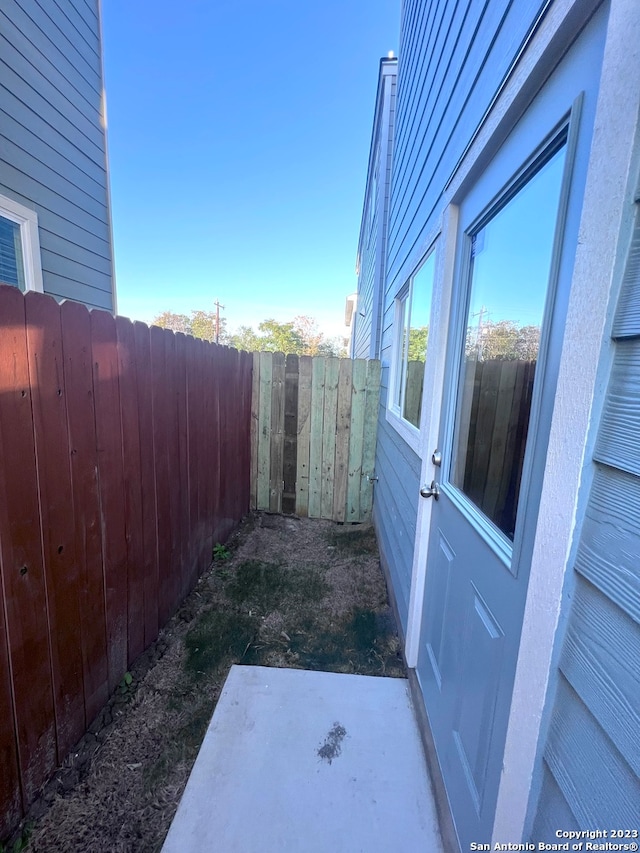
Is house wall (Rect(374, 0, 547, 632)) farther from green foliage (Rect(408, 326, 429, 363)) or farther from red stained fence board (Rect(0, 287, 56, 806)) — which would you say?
red stained fence board (Rect(0, 287, 56, 806))

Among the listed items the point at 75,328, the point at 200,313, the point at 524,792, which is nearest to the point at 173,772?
the point at 524,792

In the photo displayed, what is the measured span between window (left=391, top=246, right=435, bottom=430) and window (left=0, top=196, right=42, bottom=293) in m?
2.87

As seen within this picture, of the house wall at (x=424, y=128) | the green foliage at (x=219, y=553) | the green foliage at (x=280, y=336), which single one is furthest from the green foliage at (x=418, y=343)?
the green foliage at (x=280, y=336)

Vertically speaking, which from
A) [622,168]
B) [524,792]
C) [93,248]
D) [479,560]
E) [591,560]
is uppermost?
[93,248]

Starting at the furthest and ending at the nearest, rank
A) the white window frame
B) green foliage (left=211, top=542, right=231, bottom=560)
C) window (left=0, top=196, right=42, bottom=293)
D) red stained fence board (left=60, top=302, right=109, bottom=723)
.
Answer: green foliage (left=211, top=542, right=231, bottom=560)
window (left=0, top=196, right=42, bottom=293)
the white window frame
red stained fence board (left=60, top=302, right=109, bottom=723)

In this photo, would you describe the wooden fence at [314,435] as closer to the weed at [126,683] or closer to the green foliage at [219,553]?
the green foliage at [219,553]

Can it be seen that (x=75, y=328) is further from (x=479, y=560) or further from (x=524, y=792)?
(x=524, y=792)

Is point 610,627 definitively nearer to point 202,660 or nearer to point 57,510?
point 57,510

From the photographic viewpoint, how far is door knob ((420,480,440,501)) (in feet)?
5.17

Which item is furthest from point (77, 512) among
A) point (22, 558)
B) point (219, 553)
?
point (219, 553)

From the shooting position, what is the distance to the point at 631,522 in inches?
20.1

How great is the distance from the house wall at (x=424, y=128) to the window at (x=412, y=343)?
114mm

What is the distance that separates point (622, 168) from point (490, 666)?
1.14m

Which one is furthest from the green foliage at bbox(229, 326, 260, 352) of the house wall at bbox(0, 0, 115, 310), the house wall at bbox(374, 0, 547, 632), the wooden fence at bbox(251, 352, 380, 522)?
the house wall at bbox(374, 0, 547, 632)
